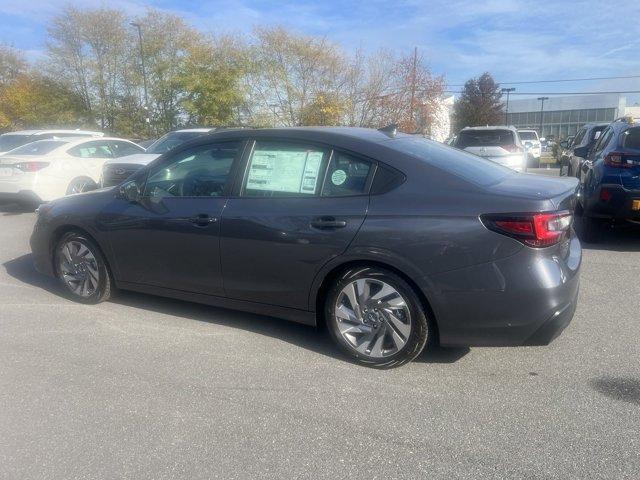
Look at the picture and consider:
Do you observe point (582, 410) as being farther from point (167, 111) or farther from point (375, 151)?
point (167, 111)

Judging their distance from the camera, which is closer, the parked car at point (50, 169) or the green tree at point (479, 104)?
the parked car at point (50, 169)

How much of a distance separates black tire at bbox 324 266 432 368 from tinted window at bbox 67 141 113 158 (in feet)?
29.3

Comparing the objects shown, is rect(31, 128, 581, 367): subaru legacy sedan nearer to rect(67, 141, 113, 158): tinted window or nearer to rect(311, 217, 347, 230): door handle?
rect(311, 217, 347, 230): door handle

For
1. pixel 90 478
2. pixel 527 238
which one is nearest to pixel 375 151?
pixel 527 238

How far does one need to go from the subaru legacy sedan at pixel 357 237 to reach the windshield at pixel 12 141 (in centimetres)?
1121

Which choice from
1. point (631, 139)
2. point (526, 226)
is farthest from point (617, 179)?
point (526, 226)

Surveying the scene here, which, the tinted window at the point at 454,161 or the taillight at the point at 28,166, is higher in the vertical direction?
the tinted window at the point at 454,161

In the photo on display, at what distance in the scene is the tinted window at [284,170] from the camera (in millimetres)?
3902

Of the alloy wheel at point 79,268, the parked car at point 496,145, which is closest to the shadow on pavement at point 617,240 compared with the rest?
the parked car at point 496,145

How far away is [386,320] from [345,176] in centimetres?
101

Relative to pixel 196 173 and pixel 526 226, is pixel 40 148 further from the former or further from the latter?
pixel 526 226

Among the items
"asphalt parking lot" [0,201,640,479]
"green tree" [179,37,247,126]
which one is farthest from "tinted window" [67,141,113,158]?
"green tree" [179,37,247,126]

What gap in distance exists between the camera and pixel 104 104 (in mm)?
34125

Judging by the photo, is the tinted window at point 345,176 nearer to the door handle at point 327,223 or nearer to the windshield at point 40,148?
the door handle at point 327,223
